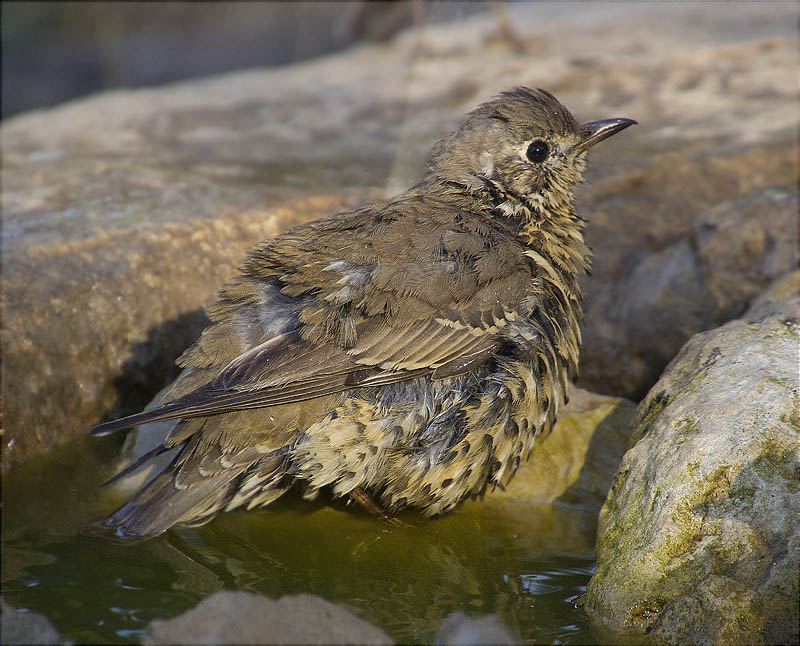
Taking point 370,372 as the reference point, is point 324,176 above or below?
above

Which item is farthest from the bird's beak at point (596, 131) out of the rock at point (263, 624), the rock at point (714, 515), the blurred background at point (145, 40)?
the blurred background at point (145, 40)

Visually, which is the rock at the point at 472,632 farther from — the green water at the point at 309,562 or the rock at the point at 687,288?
the rock at the point at 687,288

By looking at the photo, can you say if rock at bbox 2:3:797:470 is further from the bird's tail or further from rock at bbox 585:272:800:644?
rock at bbox 585:272:800:644

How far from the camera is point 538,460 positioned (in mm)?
4660

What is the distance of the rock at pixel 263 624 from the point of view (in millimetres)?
2820

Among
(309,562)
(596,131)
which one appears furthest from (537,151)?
(309,562)

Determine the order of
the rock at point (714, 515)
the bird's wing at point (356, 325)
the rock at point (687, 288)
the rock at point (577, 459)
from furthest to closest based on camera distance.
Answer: the rock at point (687, 288) → the rock at point (577, 459) → the bird's wing at point (356, 325) → the rock at point (714, 515)

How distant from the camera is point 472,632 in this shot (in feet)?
10.8

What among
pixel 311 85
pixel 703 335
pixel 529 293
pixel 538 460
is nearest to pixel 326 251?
pixel 529 293

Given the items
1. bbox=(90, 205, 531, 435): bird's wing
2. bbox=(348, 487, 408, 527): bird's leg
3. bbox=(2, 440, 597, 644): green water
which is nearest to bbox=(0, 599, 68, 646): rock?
bbox=(2, 440, 597, 644): green water

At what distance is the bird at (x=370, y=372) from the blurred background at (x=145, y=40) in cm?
755

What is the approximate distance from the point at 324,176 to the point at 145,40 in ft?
29.9

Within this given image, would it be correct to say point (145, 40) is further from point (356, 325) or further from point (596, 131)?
point (356, 325)

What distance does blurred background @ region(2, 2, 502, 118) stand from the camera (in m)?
12.3
